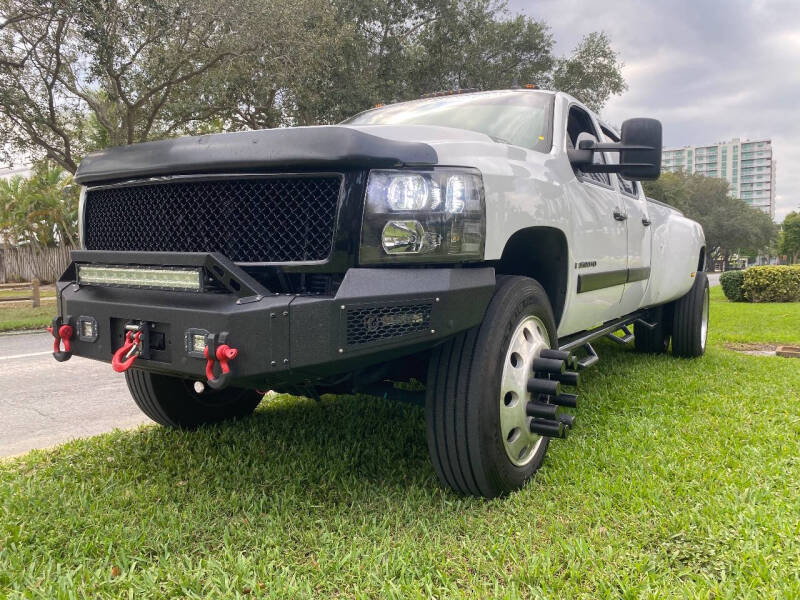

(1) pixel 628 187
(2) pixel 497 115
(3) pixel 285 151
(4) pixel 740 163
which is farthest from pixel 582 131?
(4) pixel 740 163

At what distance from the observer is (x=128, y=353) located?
2262 millimetres

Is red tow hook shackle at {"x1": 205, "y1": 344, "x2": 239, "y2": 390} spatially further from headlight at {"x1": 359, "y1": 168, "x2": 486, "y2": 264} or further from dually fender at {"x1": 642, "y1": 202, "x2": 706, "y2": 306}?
dually fender at {"x1": 642, "y1": 202, "x2": 706, "y2": 306}

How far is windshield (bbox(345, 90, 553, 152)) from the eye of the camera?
336cm

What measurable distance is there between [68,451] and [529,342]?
247 centimetres

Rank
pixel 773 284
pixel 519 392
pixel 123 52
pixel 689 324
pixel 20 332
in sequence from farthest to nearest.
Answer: pixel 773 284 < pixel 123 52 < pixel 20 332 < pixel 689 324 < pixel 519 392

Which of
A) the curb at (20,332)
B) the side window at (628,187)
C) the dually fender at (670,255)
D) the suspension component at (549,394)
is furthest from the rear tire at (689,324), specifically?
the curb at (20,332)

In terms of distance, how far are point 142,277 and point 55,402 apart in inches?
119

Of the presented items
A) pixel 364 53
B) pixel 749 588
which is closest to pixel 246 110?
pixel 364 53

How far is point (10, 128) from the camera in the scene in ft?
42.6

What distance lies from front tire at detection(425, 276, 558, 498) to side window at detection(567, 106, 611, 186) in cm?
142

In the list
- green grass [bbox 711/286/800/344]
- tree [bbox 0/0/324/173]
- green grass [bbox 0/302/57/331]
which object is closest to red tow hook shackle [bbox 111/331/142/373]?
green grass [bbox 711/286/800/344]

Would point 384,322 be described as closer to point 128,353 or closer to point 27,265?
point 128,353

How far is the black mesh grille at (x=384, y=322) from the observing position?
2.08 m

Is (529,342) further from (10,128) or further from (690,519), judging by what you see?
(10,128)
